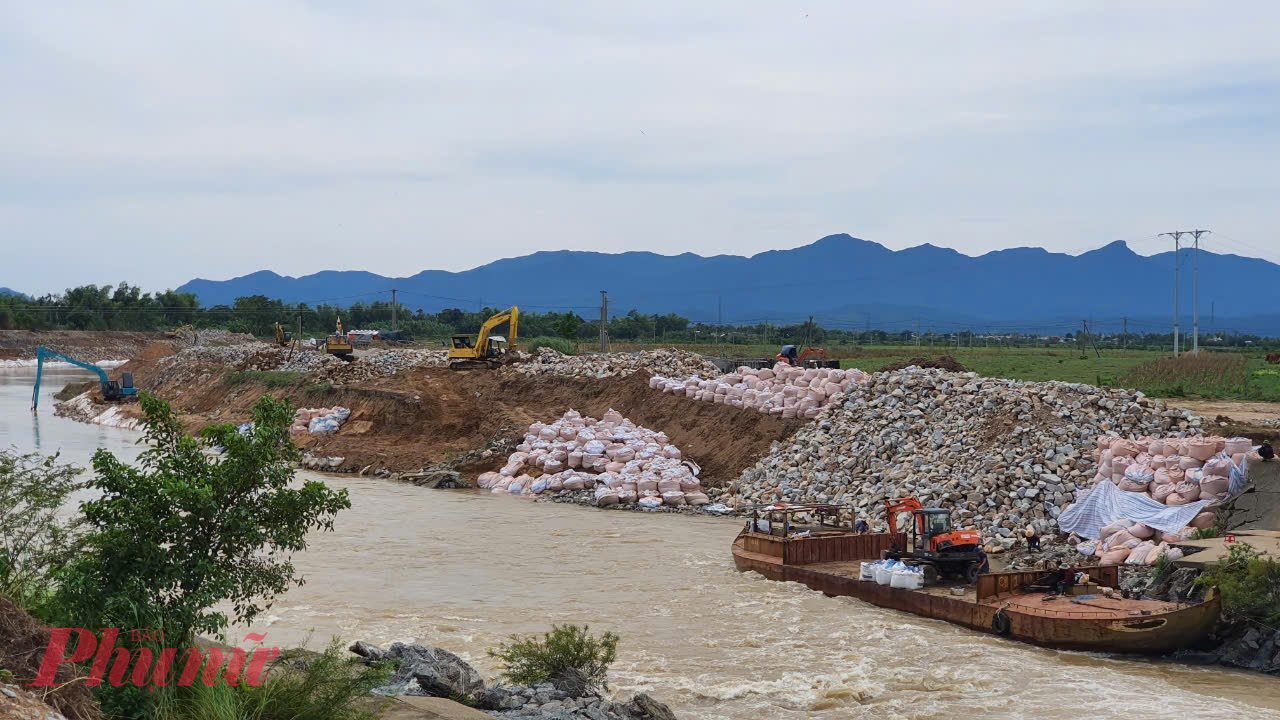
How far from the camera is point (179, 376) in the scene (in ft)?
176

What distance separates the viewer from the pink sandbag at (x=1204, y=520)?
51.5ft

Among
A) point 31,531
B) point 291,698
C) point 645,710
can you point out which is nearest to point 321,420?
point 31,531

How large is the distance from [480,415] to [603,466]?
912 cm

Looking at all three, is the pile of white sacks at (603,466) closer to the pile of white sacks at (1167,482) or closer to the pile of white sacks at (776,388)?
the pile of white sacks at (776,388)

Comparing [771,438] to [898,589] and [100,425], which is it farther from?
[100,425]

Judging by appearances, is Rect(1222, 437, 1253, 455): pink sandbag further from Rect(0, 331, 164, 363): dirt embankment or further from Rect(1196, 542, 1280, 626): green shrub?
Rect(0, 331, 164, 363): dirt embankment

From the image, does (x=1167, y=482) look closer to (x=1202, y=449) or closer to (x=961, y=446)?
(x=1202, y=449)

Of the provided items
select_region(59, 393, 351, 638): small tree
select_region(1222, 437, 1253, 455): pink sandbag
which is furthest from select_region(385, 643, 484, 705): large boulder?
select_region(1222, 437, 1253, 455): pink sandbag

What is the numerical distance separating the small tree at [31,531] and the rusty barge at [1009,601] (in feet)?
32.2

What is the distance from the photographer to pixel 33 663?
6.04 meters

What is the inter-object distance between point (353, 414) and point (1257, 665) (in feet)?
94.8

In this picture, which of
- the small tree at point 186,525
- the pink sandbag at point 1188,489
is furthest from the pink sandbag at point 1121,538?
the small tree at point 186,525

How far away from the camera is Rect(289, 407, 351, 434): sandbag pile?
34.8 metres

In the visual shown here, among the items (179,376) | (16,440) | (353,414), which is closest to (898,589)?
(353,414)
